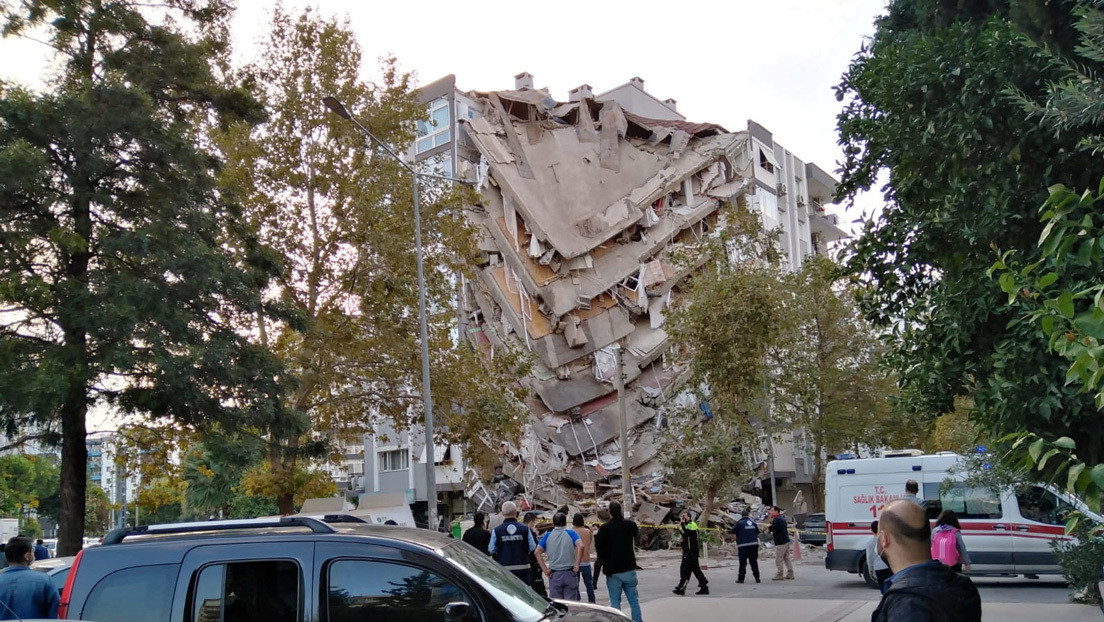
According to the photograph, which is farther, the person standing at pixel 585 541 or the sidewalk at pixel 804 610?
the person standing at pixel 585 541

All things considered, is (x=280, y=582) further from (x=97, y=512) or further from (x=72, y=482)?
(x=97, y=512)

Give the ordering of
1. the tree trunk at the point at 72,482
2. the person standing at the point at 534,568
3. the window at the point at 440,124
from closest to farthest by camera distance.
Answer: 1. the person standing at the point at 534,568
2. the tree trunk at the point at 72,482
3. the window at the point at 440,124

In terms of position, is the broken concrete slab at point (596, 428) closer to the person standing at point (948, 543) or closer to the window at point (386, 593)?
the person standing at point (948, 543)

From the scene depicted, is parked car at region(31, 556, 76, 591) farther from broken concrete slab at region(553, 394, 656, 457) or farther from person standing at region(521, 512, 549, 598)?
broken concrete slab at region(553, 394, 656, 457)

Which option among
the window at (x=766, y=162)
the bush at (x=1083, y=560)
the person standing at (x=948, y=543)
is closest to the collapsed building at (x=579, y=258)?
the window at (x=766, y=162)

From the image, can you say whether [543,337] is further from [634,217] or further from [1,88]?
[1,88]

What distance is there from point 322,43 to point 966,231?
51.4 feet

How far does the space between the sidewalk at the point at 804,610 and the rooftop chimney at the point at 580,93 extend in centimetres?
3432

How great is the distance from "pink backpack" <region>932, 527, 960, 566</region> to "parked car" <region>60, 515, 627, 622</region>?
19.8ft

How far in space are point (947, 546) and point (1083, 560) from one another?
2.81 metres

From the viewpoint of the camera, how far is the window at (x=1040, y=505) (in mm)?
15922

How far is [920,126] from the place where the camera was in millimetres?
9875

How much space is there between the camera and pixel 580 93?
4759 centimetres

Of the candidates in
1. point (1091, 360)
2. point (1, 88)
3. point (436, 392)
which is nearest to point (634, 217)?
point (436, 392)
